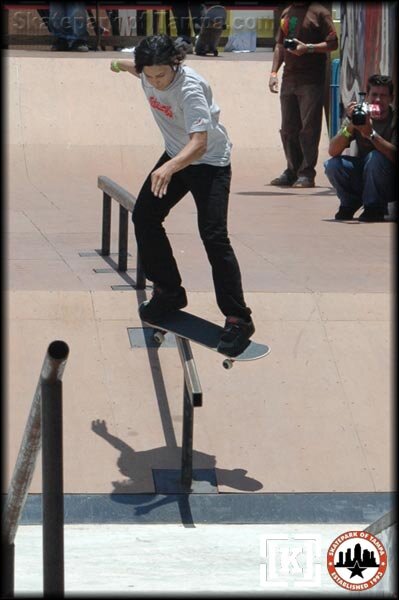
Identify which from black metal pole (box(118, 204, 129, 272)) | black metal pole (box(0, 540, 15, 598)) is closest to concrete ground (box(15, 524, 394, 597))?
black metal pole (box(0, 540, 15, 598))

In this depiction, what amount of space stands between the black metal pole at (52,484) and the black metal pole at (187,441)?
2.24 meters

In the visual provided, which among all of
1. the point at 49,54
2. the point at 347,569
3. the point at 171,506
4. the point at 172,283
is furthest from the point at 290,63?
the point at 347,569

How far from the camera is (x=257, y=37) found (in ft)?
64.2

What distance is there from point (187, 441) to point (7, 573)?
7.03 ft

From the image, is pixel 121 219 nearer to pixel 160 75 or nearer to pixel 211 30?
pixel 160 75

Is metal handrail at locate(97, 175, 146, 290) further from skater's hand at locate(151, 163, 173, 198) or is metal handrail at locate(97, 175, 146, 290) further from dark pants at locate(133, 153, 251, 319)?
skater's hand at locate(151, 163, 173, 198)

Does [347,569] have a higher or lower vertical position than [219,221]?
lower

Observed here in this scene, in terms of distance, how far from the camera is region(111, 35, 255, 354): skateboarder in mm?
5363

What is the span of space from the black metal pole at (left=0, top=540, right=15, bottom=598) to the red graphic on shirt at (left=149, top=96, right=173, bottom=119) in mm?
2584

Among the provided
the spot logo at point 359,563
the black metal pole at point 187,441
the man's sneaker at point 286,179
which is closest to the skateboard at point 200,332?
the black metal pole at point 187,441

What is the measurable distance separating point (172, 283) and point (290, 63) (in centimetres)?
629

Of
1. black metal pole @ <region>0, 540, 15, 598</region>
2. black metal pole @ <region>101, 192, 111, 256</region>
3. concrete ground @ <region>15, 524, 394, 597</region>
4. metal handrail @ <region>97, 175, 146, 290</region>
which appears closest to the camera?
black metal pole @ <region>0, 540, 15, 598</region>

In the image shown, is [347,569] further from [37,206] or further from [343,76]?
[343,76]

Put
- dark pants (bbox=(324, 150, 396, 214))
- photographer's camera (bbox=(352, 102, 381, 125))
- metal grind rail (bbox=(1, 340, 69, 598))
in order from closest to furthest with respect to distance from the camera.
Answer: metal grind rail (bbox=(1, 340, 69, 598))
photographer's camera (bbox=(352, 102, 381, 125))
dark pants (bbox=(324, 150, 396, 214))
